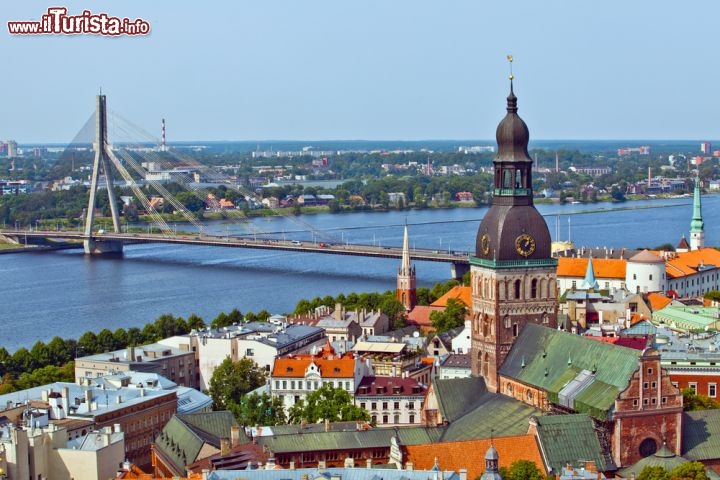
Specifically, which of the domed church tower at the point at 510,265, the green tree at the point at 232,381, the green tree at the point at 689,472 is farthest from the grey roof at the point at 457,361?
the green tree at the point at 689,472

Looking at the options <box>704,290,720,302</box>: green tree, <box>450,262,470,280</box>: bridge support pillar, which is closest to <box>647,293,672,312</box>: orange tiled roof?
<box>704,290,720,302</box>: green tree

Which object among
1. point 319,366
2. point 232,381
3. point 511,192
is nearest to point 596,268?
point 319,366

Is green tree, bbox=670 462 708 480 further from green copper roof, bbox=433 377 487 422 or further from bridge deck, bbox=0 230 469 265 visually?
bridge deck, bbox=0 230 469 265

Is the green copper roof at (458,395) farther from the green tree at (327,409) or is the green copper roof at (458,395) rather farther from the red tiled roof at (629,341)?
the red tiled roof at (629,341)

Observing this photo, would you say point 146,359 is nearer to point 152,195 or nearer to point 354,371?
point 354,371

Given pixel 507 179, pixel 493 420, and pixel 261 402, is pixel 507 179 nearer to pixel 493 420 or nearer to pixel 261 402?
pixel 493 420
